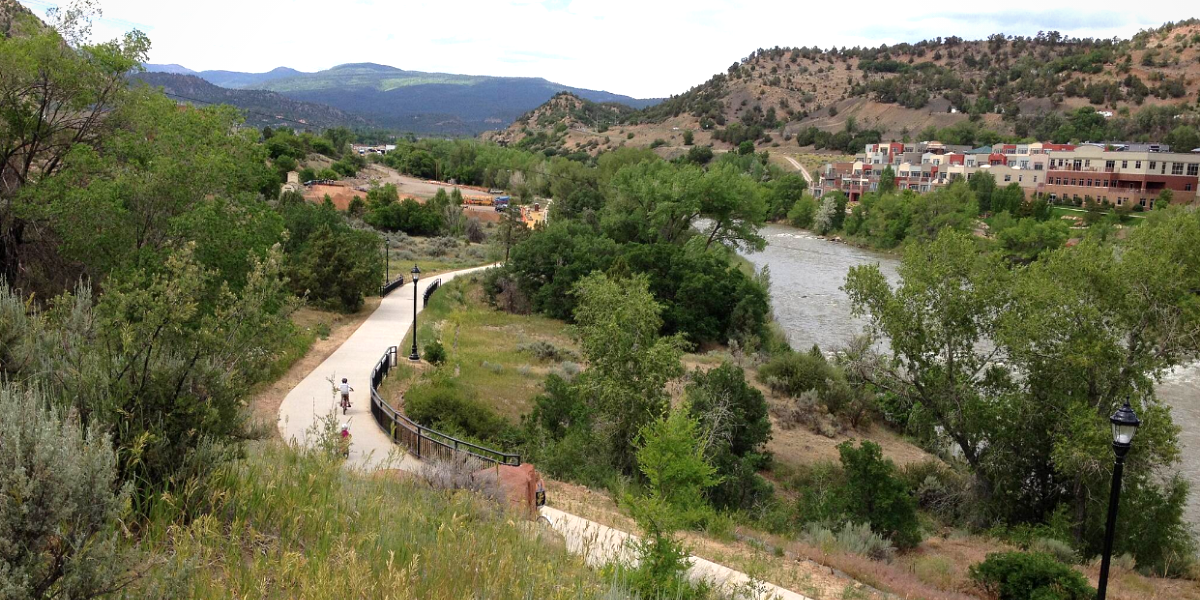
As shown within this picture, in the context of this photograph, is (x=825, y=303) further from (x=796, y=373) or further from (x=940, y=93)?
(x=940, y=93)

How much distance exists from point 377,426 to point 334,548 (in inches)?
484

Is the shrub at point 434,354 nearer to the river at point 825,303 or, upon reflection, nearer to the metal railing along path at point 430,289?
the metal railing along path at point 430,289

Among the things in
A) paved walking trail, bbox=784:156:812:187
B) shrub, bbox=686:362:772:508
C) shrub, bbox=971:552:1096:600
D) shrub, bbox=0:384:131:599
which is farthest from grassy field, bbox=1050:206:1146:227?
shrub, bbox=0:384:131:599

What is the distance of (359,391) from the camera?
63.2 ft

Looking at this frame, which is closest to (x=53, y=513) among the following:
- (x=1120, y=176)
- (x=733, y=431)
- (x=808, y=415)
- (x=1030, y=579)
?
(x=1030, y=579)

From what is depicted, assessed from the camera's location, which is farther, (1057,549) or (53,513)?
(1057,549)

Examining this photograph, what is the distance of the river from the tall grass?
1774 cm

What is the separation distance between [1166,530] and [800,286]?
3238 cm

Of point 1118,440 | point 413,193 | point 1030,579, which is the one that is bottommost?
point 1030,579

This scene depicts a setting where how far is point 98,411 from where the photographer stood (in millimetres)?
5562

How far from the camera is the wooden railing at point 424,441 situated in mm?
13305

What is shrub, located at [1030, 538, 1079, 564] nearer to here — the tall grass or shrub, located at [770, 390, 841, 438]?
shrub, located at [770, 390, 841, 438]

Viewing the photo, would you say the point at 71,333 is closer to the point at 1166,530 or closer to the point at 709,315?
the point at 1166,530

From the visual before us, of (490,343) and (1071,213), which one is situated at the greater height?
(1071,213)
